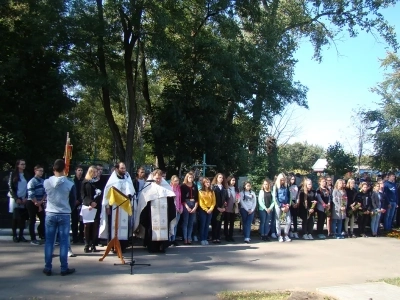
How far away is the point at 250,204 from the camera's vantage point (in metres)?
12.4

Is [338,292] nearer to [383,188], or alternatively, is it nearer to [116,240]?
[116,240]

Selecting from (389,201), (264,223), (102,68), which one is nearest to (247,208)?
(264,223)

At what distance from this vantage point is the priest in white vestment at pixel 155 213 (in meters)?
10.2

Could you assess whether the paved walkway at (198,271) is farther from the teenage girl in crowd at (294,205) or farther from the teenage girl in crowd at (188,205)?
the teenage girl in crowd at (294,205)

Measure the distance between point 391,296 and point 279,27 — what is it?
62.2 feet

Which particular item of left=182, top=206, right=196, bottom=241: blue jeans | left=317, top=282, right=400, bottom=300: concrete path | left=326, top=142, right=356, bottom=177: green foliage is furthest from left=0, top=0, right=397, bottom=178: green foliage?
left=317, top=282, right=400, bottom=300: concrete path

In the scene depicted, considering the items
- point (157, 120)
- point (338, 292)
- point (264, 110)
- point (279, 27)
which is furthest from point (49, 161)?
point (338, 292)

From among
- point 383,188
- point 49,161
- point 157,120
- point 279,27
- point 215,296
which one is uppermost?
point 279,27

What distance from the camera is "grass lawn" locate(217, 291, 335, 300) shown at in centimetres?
659

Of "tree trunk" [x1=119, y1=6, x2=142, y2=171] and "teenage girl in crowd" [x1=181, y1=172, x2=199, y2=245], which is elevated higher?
"tree trunk" [x1=119, y1=6, x2=142, y2=171]

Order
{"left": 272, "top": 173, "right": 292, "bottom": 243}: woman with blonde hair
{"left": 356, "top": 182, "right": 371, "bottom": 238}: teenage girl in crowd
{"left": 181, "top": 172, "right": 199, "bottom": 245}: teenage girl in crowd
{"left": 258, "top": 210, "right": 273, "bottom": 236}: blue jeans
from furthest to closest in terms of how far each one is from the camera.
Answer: {"left": 356, "top": 182, "right": 371, "bottom": 238}: teenage girl in crowd, {"left": 258, "top": 210, "right": 273, "bottom": 236}: blue jeans, {"left": 272, "top": 173, "right": 292, "bottom": 243}: woman with blonde hair, {"left": 181, "top": 172, "right": 199, "bottom": 245}: teenage girl in crowd

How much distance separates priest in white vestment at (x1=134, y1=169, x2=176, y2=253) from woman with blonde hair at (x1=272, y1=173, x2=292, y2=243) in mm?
3514

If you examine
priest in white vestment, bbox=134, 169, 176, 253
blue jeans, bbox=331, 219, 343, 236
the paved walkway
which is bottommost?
the paved walkway

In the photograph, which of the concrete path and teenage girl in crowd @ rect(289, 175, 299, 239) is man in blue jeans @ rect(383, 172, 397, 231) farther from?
the concrete path
